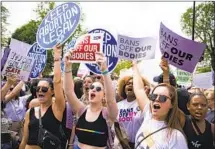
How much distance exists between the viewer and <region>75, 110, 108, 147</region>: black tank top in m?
4.27

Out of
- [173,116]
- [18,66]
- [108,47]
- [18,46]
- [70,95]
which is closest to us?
[173,116]

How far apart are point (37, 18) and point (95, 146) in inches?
751

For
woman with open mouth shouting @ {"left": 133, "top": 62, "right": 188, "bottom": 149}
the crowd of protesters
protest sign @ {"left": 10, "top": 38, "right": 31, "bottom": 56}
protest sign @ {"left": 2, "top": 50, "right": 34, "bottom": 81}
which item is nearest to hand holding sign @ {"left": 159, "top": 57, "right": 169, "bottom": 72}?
the crowd of protesters

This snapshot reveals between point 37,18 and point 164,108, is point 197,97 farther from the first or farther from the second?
point 37,18

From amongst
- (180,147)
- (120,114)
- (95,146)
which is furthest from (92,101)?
(180,147)

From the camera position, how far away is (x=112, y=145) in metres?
4.34

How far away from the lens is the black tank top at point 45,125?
4621mm

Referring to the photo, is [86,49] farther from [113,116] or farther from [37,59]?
[37,59]

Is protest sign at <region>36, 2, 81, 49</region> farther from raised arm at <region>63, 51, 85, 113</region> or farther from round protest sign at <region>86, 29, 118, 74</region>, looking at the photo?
raised arm at <region>63, 51, 85, 113</region>

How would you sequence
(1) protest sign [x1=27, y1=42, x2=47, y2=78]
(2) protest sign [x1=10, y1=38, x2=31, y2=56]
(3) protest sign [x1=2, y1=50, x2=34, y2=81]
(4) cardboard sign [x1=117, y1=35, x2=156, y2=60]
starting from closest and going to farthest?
(4) cardboard sign [x1=117, y1=35, x2=156, y2=60]
(3) protest sign [x1=2, y1=50, x2=34, y2=81]
(2) protest sign [x1=10, y1=38, x2=31, y2=56]
(1) protest sign [x1=27, y1=42, x2=47, y2=78]

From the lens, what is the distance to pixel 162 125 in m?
3.52

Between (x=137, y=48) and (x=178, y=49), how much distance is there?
0.67 m

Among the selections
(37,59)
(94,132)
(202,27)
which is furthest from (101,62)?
(202,27)

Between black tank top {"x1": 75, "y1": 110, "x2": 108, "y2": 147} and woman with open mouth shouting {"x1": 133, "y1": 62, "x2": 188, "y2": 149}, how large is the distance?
696 mm
